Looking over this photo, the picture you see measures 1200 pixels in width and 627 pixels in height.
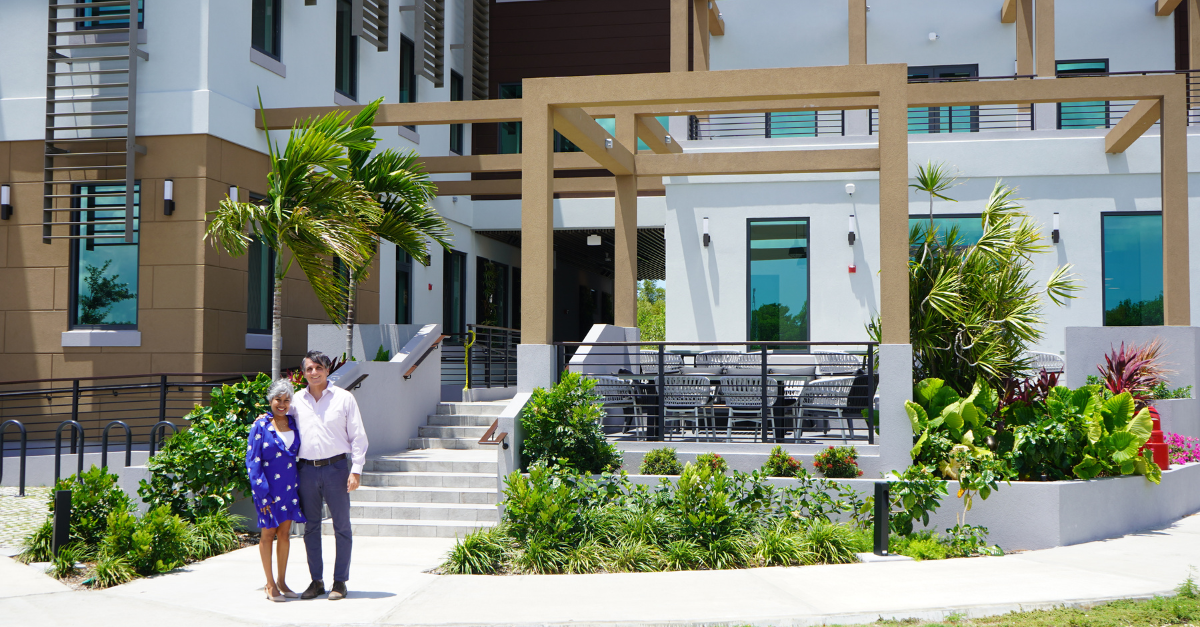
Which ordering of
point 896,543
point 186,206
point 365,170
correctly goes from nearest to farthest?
point 896,543 < point 365,170 < point 186,206

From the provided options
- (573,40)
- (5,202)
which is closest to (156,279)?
(5,202)

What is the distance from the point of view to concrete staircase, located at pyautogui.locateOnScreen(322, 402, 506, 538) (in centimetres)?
903

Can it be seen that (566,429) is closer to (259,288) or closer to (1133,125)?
(259,288)

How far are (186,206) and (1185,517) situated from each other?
12.1m

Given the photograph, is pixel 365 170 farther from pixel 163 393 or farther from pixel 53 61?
pixel 53 61

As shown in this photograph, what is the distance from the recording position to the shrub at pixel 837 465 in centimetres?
907

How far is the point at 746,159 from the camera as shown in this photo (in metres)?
13.7

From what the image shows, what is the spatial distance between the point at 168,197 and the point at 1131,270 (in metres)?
14.1

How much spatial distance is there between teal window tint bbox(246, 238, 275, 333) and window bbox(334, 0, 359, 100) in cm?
332

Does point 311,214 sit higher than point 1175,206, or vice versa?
point 1175,206

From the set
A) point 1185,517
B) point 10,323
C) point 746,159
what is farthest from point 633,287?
point 10,323

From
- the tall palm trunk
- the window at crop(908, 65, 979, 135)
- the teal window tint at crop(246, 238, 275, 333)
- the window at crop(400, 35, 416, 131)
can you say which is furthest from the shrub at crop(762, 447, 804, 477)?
the window at crop(400, 35, 416, 131)

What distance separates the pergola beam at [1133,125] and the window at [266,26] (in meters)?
11.5

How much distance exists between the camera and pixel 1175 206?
11.6 meters
